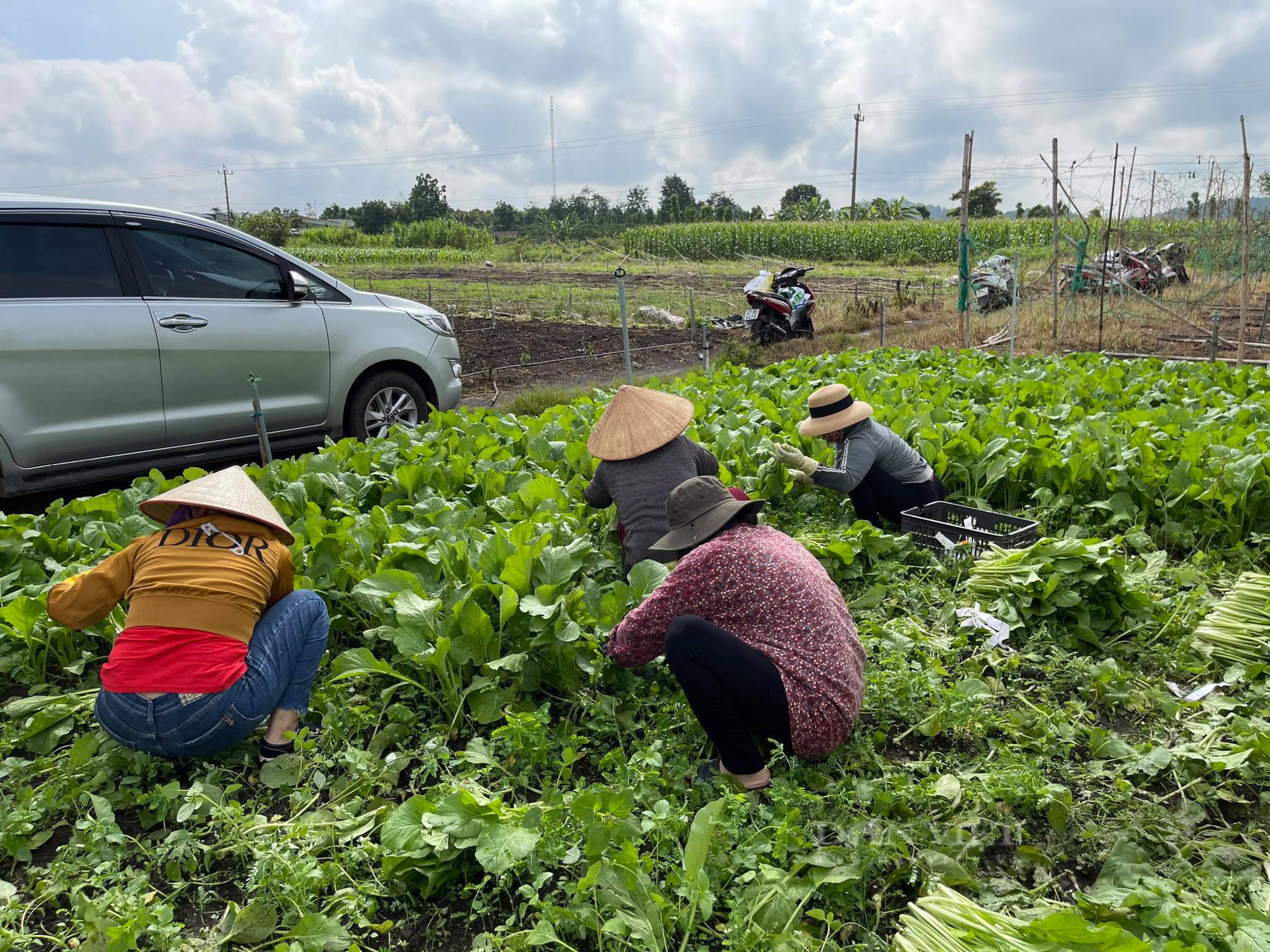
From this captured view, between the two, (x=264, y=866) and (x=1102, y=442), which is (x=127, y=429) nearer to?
(x=264, y=866)

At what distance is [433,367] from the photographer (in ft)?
25.1

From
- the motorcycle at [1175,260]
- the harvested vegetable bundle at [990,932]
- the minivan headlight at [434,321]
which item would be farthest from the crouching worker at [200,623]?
the motorcycle at [1175,260]

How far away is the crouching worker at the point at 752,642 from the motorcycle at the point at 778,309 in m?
13.9

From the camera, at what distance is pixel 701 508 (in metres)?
3.03

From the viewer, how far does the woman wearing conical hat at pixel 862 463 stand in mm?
5121

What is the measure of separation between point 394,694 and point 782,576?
1807 millimetres

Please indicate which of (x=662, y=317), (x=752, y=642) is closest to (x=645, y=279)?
(x=662, y=317)

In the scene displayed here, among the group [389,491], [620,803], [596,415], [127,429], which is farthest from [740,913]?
[127,429]

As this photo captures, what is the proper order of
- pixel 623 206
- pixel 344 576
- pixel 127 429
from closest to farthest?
pixel 344 576
pixel 127 429
pixel 623 206

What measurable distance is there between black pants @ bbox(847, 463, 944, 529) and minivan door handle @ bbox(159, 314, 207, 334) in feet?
15.7

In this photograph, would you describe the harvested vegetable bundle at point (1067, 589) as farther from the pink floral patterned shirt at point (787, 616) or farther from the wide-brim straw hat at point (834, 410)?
the pink floral patterned shirt at point (787, 616)

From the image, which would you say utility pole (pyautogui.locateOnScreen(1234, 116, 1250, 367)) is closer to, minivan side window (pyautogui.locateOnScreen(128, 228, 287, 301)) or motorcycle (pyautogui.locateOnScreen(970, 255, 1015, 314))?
motorcycle (pyautogui.locateOnScreen(970, 255, 1015, 314))

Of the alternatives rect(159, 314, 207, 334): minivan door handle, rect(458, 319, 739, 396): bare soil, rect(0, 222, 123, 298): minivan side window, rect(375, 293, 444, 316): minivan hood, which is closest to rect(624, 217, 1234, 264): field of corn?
rect(458, 319, 739, 396): bare soil

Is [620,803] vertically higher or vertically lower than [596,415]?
lower
